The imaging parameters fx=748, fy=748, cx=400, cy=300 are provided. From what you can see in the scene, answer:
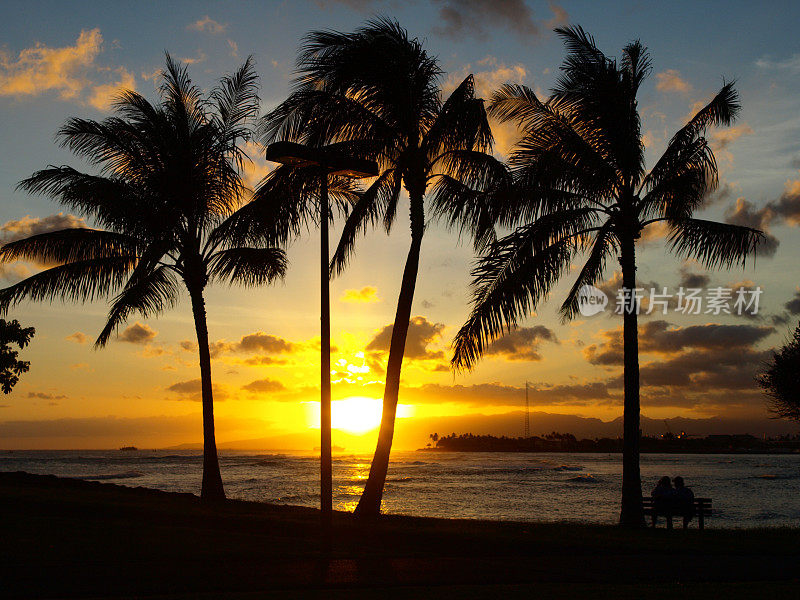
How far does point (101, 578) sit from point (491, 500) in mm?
35945

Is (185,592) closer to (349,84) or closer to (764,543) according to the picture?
(764,543)

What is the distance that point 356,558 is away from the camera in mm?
10914

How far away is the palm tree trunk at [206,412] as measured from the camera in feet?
65.7

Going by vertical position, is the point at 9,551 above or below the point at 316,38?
below

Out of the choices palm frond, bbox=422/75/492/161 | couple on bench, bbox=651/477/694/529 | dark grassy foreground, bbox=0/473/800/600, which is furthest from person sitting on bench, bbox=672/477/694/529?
palm frond, bbox=422/75/492/161

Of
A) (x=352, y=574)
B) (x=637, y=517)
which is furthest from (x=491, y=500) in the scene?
(x=352, y=574)

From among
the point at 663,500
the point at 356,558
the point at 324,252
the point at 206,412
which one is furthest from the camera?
the point at 206,412

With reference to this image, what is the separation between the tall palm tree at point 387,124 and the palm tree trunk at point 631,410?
16.1 feet

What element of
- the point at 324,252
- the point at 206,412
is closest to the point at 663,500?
the point at 324,252

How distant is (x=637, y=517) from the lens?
17.3 metres

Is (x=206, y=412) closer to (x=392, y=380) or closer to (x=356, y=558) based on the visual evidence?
(x=392, y=380)

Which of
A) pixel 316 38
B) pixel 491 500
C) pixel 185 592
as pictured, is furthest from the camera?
pixel 491 500

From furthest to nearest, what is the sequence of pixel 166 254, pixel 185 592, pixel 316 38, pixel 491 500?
pixel 491 500 < pixel 166 254 < pixel 316 38 < pixel 185 592

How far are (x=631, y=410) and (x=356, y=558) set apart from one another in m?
8.79
